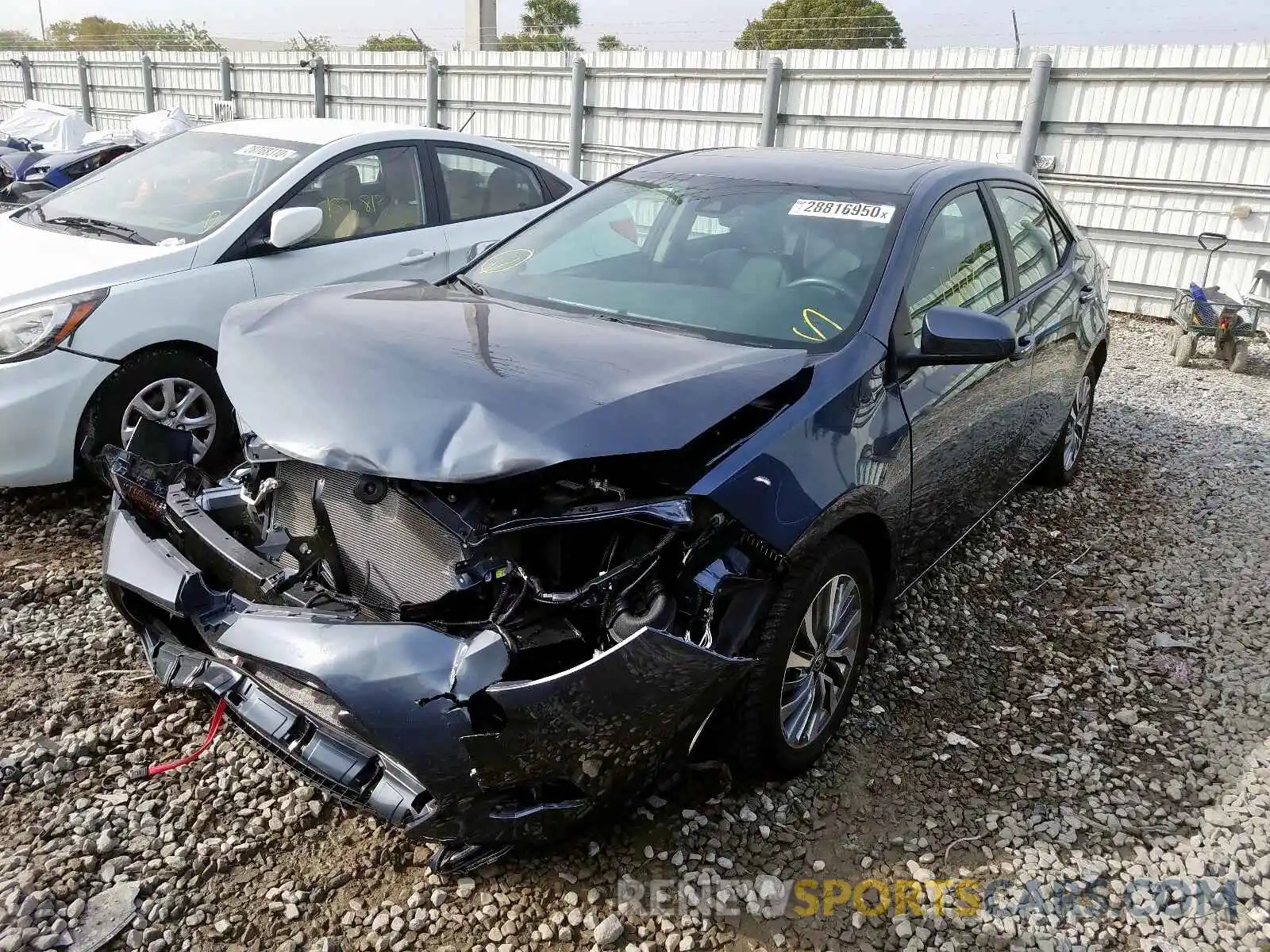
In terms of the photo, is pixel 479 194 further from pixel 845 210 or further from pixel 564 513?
pixel 564 513

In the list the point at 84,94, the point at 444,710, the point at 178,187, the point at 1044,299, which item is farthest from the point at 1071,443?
the point at 84,94

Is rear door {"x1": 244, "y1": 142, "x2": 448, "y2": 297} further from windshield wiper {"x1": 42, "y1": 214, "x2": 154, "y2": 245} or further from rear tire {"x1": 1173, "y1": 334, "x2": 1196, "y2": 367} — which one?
rear tire {"x1": 1173, "y1": 334, "x2": 1196, "y2": 367}

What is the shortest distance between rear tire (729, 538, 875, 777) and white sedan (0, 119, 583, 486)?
9.25 ft

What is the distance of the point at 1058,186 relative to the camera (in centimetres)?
1016

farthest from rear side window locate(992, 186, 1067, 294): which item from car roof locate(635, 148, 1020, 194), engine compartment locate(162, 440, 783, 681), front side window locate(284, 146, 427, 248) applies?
front side window locate(284, 146, 427, 248)

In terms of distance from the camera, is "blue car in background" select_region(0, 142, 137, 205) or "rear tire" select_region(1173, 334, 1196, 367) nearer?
"rear tire" select_region(1173, 334, 1196, 367)

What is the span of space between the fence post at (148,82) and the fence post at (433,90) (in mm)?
9389

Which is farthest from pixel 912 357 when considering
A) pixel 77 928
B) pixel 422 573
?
pixel 77 928

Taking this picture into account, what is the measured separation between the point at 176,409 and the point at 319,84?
14.9 m

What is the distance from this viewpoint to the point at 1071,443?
17.3 ft

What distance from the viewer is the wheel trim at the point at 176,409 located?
163 inches

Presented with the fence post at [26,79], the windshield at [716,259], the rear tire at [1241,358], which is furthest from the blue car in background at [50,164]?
the fence post at [26,79]

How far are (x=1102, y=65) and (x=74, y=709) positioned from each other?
34.4ft

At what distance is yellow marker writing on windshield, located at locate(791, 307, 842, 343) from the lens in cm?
285
